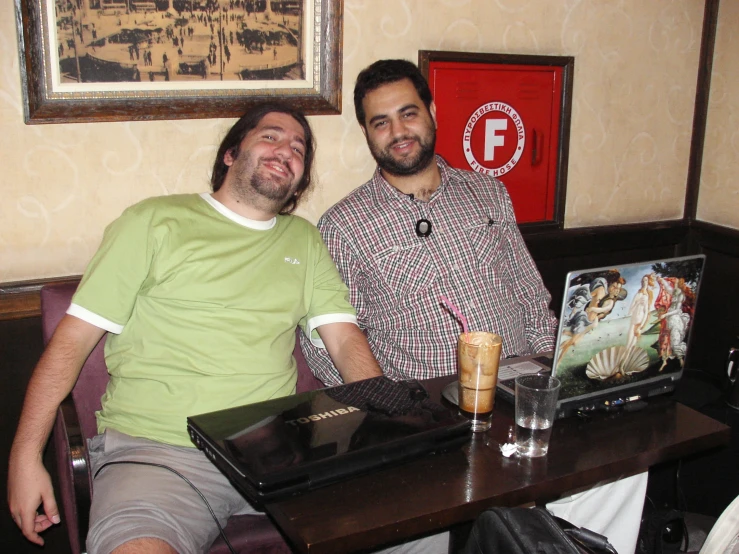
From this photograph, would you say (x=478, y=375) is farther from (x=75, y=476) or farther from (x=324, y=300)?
(x=75, y=476)

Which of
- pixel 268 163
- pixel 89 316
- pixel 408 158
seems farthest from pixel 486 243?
pixel 89 316

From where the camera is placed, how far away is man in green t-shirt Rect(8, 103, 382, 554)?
1540 millimetres

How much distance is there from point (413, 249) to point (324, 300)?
36cm

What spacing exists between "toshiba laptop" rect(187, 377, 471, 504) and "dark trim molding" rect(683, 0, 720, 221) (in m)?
2.07

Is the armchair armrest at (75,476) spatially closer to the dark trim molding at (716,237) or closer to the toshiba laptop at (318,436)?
the toshiba laptop at (318,436)

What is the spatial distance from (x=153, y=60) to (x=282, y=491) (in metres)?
1.31

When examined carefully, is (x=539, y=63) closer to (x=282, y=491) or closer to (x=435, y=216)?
(x=435, y=216)

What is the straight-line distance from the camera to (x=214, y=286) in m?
1.75

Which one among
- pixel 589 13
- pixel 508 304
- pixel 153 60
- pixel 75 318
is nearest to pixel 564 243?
pixel 508 304

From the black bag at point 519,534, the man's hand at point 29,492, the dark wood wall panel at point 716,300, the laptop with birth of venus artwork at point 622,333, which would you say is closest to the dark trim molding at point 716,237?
the dark wood wall panel at point 716,300

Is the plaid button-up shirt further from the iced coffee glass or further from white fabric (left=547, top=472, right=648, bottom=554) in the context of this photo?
the iced coffee glass

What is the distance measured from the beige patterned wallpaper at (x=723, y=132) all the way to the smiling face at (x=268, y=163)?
1869 millimetres

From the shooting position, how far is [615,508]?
1.81 metres

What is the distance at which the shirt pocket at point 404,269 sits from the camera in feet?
6.93
